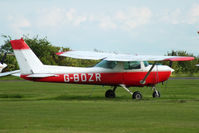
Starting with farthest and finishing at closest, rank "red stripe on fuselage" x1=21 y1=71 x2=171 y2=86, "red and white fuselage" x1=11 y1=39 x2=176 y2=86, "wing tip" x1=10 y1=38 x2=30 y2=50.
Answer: "red stripe on fuselage" x1=21 y1=71 x2=171 y2=86 → "red and white fuselage" x1=11 y1=39 x2=176 y2=86 → "wing tip" x1=10 y1=38 x2=30 y2=50

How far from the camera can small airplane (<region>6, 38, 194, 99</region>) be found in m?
20.6

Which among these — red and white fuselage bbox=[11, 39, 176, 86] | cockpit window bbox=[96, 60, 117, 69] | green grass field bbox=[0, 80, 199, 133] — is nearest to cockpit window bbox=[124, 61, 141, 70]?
red and white fuselage bbox=[11, 39, 176, 86]

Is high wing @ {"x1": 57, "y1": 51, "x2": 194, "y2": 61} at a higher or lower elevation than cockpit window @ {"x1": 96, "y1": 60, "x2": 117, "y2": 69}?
higher

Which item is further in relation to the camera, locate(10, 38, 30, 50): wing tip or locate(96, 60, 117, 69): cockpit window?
locate(96, 60, 117, 69): cockpit window

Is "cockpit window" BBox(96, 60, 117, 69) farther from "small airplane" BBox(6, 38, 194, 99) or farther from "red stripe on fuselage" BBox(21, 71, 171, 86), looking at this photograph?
"red stripe on fuselage" BBox(21, 71, 171, 86)

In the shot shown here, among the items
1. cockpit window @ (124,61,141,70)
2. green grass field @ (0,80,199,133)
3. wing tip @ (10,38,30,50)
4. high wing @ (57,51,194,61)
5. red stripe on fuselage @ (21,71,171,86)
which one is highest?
wing tip @ (10,38,30,50)

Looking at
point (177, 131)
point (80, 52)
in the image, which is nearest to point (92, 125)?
point (177, 131)

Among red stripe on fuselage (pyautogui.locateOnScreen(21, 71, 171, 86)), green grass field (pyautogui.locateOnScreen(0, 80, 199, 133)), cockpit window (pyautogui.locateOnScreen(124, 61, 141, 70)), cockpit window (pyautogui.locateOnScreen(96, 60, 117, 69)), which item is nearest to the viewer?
green grass field (pyautogui.locateOnScreen(0, 80, 199, 133))

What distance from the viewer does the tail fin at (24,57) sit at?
20500 mm

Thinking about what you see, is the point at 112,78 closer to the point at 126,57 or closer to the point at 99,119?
the point at 126,57

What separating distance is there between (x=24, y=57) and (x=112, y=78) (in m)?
4.28

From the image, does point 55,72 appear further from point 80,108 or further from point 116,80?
point 80,108

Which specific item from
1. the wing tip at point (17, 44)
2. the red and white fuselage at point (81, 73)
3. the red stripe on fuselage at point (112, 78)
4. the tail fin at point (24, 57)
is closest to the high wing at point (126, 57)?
the red and white fuselage at point (81, 73)

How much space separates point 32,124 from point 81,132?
1869 mm
